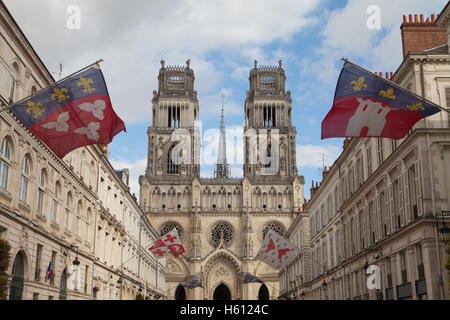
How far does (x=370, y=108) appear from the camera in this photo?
707 inches

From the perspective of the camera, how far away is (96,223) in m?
38.5

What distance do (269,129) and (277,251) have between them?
54.1 m

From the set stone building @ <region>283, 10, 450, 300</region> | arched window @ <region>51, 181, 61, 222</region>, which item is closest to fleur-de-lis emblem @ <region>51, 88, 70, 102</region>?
arched window @ <region>51, 181, 61, 222</region>

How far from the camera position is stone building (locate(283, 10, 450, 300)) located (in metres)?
24.2

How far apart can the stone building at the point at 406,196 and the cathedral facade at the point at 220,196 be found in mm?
45780

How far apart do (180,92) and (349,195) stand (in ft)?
205

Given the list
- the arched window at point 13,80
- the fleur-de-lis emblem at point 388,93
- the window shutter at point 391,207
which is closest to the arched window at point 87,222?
the arched window at point 13,80

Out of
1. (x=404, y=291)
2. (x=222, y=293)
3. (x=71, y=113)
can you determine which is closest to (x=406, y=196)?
(x=404, y=291)

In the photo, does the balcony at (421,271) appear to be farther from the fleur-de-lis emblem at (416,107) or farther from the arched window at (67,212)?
the arched window at (67,212)

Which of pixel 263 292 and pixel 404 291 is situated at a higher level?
pixel 263 292

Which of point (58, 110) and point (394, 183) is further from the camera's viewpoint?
point (394, 183)

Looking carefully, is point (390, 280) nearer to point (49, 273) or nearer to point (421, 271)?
point (421, 271)

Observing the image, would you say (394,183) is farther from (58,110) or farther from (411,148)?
(58,110)
